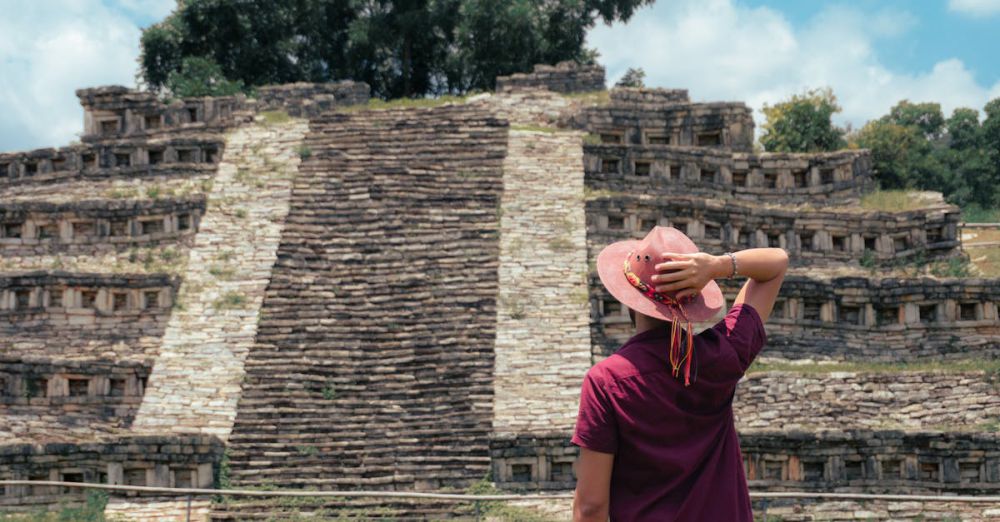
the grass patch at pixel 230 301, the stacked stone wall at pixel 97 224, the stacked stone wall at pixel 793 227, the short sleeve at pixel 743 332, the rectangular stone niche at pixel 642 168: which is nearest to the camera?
the short sleeve at pixel 743 332

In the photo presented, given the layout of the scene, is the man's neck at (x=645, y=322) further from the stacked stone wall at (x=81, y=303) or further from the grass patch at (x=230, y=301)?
the stacked stone wall at (x=81, y=303)

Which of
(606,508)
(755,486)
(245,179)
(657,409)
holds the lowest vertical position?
(755,486)

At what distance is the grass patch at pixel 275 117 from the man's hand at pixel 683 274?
19.3 m

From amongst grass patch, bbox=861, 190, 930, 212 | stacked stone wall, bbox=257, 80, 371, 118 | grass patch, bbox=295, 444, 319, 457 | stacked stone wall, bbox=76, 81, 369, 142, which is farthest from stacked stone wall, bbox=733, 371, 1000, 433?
stacked stone wall, bbox=76, 81, 369, 142

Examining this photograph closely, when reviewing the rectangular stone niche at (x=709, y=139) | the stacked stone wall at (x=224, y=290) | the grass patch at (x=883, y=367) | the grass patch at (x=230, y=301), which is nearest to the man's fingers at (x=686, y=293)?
the stacked stone wall at (x=224, y=290)

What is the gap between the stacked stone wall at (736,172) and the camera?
20.8 meters

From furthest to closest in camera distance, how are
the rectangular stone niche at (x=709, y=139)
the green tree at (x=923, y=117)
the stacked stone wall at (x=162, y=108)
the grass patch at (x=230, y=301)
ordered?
the green tree at (x=923, y=117), the stacked stone wall at (x=162, y=108), the rectangular stone niche at (x=709, y=139), the grass patch at (x=230, y=301)

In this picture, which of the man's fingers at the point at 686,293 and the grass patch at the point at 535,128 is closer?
the man's fingers at the point at 686,293

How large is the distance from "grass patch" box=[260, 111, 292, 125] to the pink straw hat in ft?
63.0

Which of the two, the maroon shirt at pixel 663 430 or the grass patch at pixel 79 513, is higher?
the maroon shirt at pixel 663 430

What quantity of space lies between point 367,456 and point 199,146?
9.47 metres

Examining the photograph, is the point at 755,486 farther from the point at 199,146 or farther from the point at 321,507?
the point at 199,146

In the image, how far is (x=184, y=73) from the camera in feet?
99.9

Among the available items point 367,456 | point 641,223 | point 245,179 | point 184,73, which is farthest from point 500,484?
point 184,73
